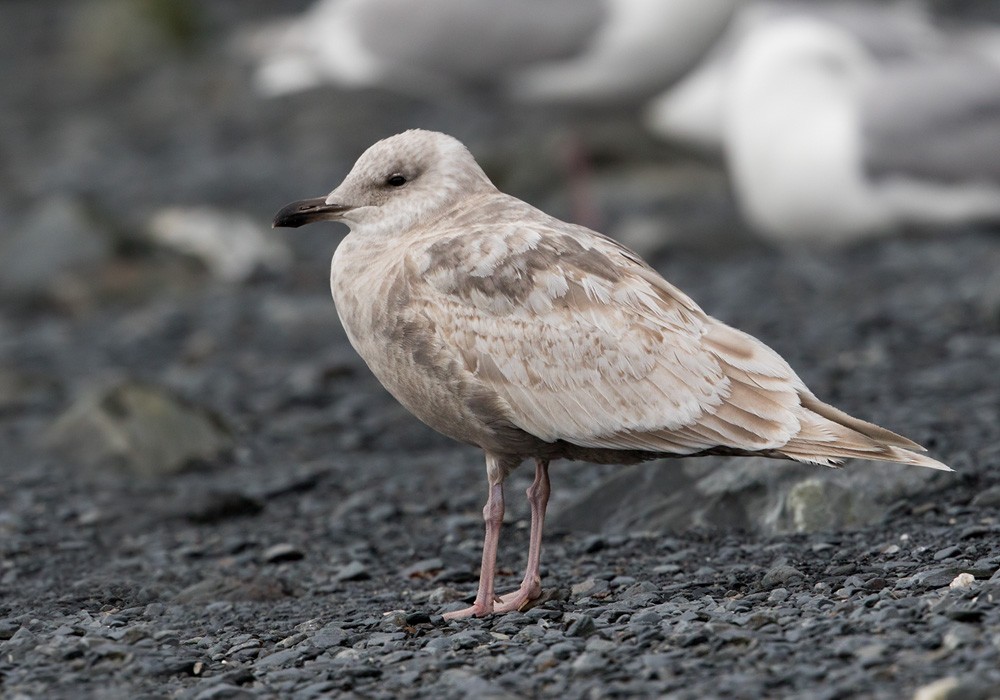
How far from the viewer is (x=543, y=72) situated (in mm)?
12961

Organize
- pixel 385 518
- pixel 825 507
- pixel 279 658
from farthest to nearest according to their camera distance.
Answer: pixel 385 518 < pixel 825 507 < pixel 279 658

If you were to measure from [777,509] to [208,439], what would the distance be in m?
3.44

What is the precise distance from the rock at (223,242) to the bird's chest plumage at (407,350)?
6877mm

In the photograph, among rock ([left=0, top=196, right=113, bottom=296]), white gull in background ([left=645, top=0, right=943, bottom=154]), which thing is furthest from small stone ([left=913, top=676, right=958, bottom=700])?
white gull in background ([left=645, top=0, right=943, bottom=154])

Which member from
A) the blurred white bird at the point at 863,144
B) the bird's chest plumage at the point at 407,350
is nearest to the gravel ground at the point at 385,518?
the blurred white bird at the point at 863,144

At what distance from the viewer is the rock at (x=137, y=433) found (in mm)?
7926

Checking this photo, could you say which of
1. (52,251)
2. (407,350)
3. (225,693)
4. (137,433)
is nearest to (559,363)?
(407,350)

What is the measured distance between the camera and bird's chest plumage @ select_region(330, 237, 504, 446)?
5.18 m

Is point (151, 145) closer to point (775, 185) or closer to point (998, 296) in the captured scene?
point (775, 185)

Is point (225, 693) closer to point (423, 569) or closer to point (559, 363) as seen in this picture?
point (559, 363)

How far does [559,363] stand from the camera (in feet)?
17.0

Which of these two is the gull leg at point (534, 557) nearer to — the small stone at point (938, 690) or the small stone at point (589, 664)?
the small stone at point (589, 664)

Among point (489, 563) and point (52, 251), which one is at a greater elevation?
point (52, 251)

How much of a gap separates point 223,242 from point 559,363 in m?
7.75
